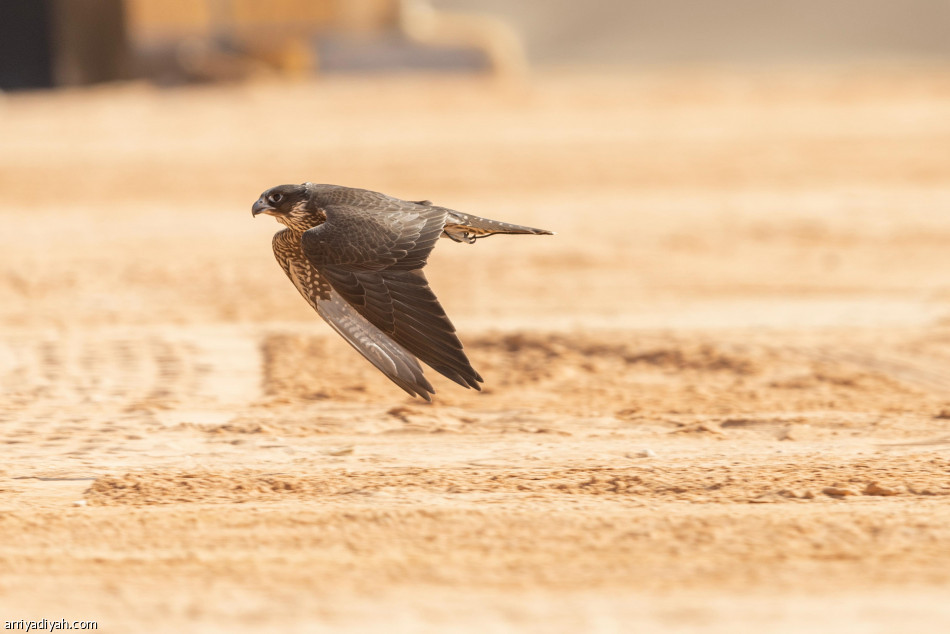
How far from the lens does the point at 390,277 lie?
4.05 m

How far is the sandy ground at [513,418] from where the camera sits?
336 cm

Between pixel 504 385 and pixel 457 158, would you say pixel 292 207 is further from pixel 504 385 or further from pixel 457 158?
pixel 457 158

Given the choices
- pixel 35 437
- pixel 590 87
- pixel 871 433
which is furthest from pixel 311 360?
pixel 590 87

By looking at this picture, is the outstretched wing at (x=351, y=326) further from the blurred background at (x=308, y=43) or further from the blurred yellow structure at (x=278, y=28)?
the blurred yellow structure at (x=278, y=28)

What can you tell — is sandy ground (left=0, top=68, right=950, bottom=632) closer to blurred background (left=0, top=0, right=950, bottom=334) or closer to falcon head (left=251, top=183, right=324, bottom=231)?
blurred background (left=0, top=0, right=950, bottom=334)

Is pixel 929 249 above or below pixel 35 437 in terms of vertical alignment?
above

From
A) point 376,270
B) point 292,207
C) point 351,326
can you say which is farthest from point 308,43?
point 376,270

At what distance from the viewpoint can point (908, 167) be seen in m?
12.7

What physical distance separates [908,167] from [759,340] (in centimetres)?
703

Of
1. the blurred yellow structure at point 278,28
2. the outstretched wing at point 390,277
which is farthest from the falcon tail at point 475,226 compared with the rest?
the blurred yellow structure at point 278,28

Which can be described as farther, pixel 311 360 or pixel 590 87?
pixel 590 87

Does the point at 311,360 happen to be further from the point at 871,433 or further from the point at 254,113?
the point at 254,113

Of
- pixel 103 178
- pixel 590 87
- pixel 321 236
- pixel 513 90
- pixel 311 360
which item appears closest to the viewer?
pixel 321 236

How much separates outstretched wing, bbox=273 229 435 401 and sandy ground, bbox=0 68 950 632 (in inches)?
15.0
